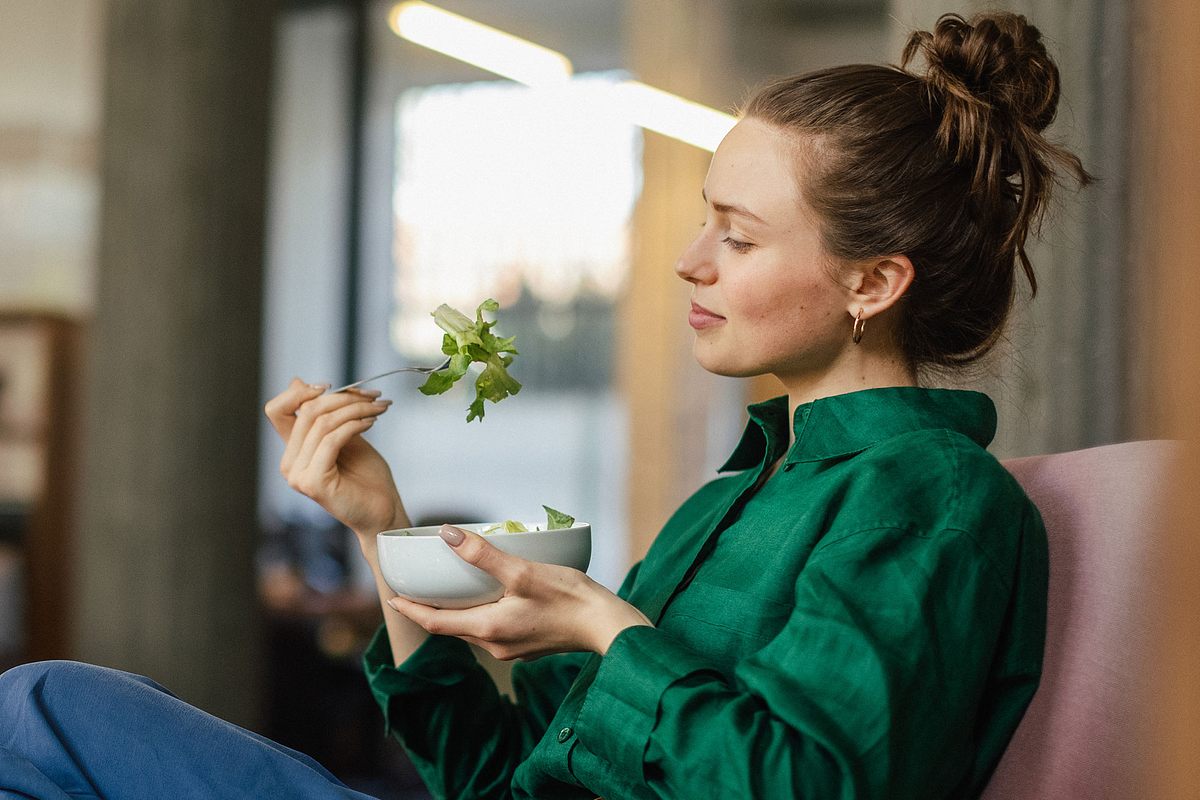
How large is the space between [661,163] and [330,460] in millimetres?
3541

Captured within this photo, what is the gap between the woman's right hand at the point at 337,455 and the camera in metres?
1.28

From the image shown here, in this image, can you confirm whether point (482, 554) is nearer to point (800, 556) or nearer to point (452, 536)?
point (452, 536)

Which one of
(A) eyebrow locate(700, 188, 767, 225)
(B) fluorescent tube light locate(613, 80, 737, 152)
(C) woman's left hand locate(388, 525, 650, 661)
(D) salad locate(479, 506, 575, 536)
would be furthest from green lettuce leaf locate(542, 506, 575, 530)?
(B) fluorescent tube light locate(613, 80, 737, 152)

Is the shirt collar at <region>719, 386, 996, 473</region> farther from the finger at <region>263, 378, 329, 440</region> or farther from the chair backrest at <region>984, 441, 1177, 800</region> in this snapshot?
the finger at <region>263, 378, 329, 440</region>

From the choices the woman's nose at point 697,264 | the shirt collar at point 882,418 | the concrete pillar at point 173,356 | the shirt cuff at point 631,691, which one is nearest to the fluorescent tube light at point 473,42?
the concrete pillar at point 173,356

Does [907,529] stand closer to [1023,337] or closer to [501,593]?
[501,593]

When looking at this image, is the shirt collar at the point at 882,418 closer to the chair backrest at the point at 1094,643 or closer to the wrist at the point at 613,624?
the chair backrest at the point at 1094,643

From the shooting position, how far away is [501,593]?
1.03m

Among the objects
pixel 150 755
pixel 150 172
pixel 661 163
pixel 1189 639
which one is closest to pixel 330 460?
pixel 150 755

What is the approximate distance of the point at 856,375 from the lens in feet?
4.07

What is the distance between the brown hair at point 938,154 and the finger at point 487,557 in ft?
1.45

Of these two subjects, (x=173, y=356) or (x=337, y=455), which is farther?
(x=173, y=356)

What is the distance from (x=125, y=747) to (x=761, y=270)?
72 cm

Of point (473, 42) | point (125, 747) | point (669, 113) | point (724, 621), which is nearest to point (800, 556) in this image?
point (724, 621)
